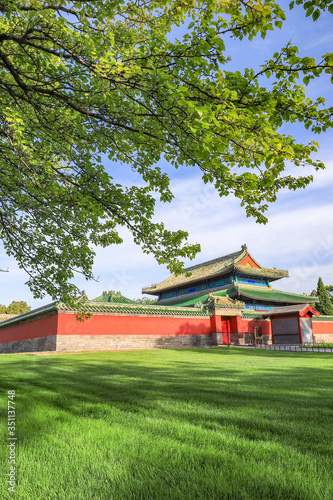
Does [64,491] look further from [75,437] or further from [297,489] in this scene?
[297,489]

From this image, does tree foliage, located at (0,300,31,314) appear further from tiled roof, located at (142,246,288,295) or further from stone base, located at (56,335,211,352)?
stone base, located at (56,335,211,352)

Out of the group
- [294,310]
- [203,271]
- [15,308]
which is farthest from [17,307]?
[294,310]

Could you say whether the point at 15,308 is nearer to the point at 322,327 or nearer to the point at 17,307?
the point at 17,307

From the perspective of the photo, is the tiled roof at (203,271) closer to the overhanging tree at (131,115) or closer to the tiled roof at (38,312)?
the tiled roof at (38,312)

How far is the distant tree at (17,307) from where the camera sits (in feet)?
174

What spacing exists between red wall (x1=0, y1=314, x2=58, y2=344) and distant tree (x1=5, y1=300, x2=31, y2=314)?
30827mm

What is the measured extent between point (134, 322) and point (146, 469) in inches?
687

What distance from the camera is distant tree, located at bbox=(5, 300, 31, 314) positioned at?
53006 mm

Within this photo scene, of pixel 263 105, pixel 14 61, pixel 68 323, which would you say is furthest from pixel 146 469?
pixel 68 323

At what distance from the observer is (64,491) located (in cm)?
185

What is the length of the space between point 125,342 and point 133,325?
1.13 m

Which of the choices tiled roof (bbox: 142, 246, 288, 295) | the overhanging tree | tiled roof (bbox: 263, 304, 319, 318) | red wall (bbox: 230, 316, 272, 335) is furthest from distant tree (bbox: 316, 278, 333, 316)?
the overhanging tree

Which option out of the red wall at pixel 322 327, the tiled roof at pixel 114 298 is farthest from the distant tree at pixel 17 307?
the red wall at pixel 322 327

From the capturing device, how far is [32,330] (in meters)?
19.4
